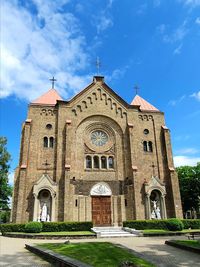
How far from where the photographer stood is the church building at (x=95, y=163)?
91.1 feet

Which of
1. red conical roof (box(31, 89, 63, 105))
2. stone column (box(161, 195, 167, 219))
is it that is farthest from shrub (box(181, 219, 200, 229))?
red conical roof (box(31, 89, 63, 105))

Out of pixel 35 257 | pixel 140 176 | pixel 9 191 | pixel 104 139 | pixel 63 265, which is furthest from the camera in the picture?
pixel 9 191

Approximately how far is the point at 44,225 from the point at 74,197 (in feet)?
16.4

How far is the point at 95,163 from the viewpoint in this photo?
3117 cm

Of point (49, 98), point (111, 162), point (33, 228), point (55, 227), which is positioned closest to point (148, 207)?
point (111, 162)

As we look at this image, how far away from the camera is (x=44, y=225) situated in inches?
955

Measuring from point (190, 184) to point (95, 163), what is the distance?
2509 centimetres

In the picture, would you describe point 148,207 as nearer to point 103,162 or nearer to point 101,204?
point 101,204

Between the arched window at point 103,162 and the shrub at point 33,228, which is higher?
the arched window at point 103,162

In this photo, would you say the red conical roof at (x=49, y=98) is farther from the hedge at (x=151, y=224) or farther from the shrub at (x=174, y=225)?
the shrub at (x=174, y=225)

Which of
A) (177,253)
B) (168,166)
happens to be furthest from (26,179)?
(177,253)

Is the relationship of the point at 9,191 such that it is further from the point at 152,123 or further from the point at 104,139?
the point at 152,123

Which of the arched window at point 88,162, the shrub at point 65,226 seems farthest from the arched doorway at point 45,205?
the arched window at point 88,162

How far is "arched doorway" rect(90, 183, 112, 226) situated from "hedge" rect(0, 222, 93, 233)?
363 centimetres
